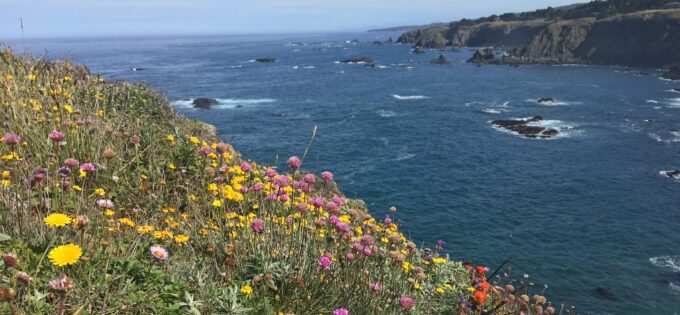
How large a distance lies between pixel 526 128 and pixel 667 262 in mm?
23970

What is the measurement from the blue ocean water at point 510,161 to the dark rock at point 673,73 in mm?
1870

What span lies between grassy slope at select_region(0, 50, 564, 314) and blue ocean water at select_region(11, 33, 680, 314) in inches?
40.3

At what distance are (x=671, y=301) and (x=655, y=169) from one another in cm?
1861

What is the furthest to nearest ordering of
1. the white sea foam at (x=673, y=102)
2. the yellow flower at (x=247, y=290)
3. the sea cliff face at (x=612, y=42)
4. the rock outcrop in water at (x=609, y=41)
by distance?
1. the rock outcrop in water at (x=609, y=41)
2. the sea cliff face at (x=612, y=42)
3. the white sea foam at (x=673, y=102)
4. the yellow flower at (x=247, y=290)

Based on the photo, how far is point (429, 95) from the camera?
6450cm

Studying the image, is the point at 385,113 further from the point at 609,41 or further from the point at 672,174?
the point at 609,41

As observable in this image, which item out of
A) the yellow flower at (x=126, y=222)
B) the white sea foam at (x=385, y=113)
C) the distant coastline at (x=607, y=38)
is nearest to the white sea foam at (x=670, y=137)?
the white sea foam at (x=385, y=113)

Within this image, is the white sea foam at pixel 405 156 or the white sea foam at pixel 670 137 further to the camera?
the white sea foam at pixel 670 137

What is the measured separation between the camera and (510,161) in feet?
123

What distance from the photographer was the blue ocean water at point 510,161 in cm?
2281

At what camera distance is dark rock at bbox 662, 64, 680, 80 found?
236 feet

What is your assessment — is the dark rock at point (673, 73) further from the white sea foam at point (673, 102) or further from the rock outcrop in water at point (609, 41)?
the white sea foam at point (673, 102)

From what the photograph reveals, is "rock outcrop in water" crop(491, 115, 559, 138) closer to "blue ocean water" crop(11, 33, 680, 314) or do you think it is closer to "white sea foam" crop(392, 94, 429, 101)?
"blue ocean water" crop(11, 33, 680, 314)

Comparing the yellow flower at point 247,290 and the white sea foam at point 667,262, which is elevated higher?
the yellow flower at point 247,290
